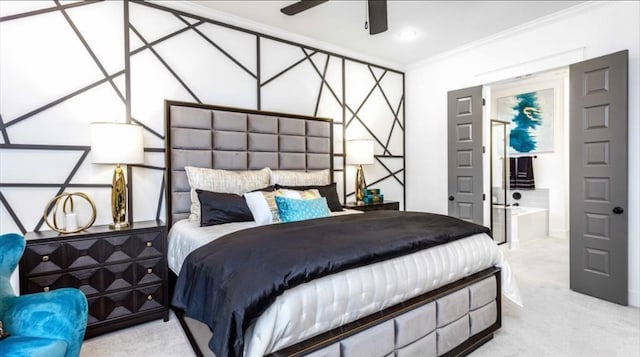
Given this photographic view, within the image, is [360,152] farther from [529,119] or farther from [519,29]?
[529,119]

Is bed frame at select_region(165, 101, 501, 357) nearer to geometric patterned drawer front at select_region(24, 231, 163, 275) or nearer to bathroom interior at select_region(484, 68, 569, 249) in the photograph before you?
geometric patterned drawer front at select_region(24, 231, 163, 275)

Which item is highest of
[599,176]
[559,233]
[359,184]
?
[599,176]

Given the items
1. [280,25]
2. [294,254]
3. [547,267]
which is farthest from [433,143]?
[294,254]

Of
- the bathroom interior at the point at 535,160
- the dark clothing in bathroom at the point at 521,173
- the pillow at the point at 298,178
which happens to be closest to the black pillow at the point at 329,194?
the pillow at the point at 298,178

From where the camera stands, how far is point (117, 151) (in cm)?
255

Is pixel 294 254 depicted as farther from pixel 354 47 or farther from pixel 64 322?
pixel 354 47

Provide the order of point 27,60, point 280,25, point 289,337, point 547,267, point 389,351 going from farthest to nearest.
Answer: point 547,267, point 280,25, point 27,60, point 389,351, point 289,337

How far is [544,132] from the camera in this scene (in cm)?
612

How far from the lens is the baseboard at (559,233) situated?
5746 millimetres

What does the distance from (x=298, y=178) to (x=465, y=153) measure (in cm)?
240

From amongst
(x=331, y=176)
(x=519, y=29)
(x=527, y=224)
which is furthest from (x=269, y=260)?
(x=527, y=224)

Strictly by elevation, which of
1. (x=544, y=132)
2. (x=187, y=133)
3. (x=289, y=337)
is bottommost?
(x=289, y=337)

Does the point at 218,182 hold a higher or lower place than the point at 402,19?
lower

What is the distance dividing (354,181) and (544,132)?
4203mm
